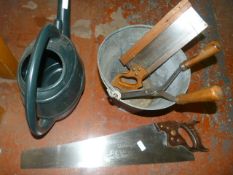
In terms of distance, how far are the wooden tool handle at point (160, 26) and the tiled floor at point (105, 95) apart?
18cm

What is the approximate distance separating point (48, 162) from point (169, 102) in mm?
341

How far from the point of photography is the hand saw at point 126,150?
68 centimetres

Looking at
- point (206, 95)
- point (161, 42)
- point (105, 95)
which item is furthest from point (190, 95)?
point (105, 95)

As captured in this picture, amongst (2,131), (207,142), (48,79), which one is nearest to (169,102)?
(207,142)

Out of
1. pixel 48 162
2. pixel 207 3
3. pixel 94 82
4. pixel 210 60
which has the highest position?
pixel 207 3

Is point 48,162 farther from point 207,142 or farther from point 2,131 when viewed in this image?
point 207,142

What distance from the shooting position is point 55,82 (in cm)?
57

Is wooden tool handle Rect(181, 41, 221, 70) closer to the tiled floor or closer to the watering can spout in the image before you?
the tiled floor

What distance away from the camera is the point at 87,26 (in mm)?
826

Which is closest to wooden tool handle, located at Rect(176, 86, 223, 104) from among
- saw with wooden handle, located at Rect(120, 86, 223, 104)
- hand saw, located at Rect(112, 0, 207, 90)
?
saw with wooden handle, located at Rect(120, 86, 223, 104)

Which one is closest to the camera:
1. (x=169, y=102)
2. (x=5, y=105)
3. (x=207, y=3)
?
(x=169, y=102)

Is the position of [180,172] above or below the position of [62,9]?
below

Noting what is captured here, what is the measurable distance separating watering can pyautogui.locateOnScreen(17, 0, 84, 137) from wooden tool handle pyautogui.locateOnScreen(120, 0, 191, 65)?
0.45 ft

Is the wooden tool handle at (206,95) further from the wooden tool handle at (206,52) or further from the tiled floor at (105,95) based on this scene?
the tiled floor at (105,95)
